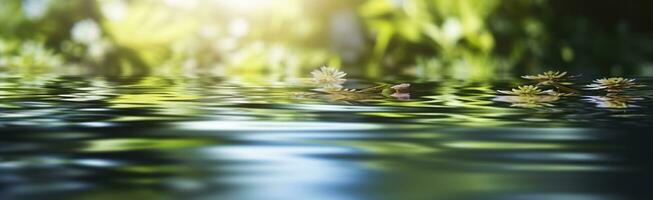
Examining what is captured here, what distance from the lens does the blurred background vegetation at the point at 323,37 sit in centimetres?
482

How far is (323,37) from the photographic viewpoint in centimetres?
501

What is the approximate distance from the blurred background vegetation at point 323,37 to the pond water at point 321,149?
221 cm

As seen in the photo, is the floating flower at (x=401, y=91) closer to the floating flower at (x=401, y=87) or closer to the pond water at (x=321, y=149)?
the floating flower at (x=401, y=87)

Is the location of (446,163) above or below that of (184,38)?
below

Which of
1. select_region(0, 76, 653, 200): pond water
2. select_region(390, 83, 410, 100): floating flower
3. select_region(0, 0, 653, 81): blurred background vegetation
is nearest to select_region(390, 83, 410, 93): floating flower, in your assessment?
select_region(390, 83, 410, 100): floating flower

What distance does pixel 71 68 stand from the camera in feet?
17.3

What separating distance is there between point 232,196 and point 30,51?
15.4 ft

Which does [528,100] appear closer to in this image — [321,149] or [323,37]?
[321,149]

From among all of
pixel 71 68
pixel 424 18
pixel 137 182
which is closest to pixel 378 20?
pixel 424 18

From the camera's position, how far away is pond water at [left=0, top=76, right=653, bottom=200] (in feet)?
3.53

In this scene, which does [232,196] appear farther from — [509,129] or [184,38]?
[184,38]

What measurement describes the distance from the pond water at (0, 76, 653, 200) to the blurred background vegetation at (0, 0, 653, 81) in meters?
2.21

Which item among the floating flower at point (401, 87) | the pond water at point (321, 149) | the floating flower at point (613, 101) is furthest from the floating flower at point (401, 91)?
the floating flower at point (613, 101)

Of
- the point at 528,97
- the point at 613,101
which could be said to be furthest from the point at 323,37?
the point at 613,101
